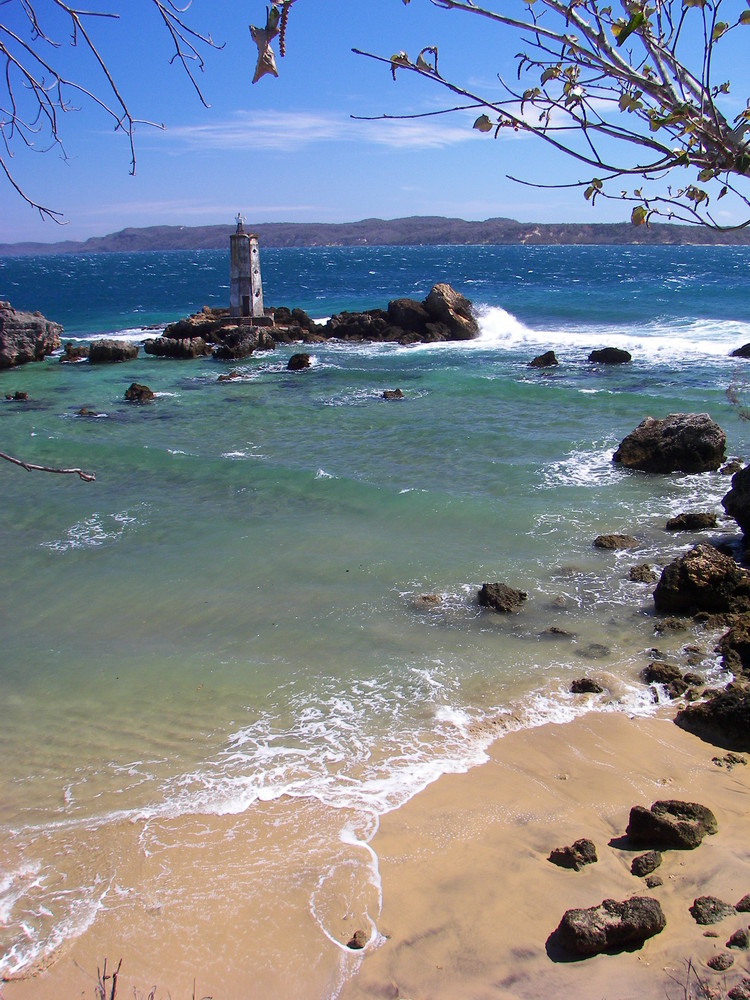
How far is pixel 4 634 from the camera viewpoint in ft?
37.6

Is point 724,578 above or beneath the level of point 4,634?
above

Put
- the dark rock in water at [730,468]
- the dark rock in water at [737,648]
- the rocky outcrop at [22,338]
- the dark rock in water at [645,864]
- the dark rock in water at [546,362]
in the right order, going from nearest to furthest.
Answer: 1. the dark rock in water at [645,864]
2. the dark rock in water at [737,648]
3. the dark rock in water at [730,468]
4. the dark rock in water at [546,362]
5. the rocky outcrop at [22,338]

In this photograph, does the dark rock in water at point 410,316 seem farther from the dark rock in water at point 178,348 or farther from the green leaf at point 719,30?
the green leaf at point 719,30

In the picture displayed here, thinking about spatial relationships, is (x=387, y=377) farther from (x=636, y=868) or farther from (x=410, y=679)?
(x=636, y=868)

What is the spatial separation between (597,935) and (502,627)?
18.1ft

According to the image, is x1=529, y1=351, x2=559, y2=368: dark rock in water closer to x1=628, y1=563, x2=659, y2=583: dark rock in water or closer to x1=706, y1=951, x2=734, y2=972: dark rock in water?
x1=628, y1=563, x2=659, y2=583: dark rock in water

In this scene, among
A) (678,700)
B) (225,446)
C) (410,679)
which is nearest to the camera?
→ (678,700)

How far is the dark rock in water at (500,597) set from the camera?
11.3 m

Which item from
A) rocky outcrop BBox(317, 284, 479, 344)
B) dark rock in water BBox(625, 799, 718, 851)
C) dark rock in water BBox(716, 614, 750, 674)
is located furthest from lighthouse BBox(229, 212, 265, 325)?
dark rock in water BBox(625, 799, 718, 851)

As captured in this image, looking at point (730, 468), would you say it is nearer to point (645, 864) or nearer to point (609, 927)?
point (645, 864)

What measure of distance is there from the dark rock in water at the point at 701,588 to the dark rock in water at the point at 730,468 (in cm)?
658

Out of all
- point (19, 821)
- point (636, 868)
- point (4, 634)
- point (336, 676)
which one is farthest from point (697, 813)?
point (4, 634)

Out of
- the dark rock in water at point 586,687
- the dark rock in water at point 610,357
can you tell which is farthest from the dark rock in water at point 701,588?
the dark rock in water at point 610,357

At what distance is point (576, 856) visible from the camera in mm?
6590
